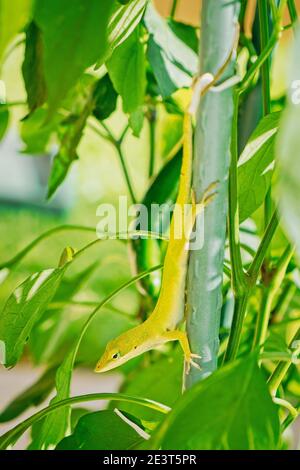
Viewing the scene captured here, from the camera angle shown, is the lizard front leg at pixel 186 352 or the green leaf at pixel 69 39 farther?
the lizard front leg at pixel 186 352

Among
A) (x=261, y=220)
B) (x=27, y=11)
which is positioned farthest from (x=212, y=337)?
(x=261, y=220)

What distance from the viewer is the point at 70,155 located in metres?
0.56

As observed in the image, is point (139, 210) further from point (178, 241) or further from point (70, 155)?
point (178, 241)

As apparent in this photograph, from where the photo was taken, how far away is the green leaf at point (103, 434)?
384 mm

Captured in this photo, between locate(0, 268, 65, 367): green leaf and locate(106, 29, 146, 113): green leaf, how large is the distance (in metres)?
0.13

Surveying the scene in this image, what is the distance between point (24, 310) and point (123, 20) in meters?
0.16

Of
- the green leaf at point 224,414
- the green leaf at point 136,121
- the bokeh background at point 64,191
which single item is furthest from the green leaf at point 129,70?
the bokeh background at point 64,191

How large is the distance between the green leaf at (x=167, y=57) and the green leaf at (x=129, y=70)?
0.02m

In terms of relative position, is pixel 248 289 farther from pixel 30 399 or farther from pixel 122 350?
pixel 30 399

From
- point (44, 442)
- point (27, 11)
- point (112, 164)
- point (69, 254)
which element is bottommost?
point (112, 164)

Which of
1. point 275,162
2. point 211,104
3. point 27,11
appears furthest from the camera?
point 275,162

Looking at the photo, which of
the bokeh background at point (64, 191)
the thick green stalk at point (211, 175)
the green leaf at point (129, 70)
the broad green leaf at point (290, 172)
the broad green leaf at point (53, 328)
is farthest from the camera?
the bokeh background at point (64, 191)

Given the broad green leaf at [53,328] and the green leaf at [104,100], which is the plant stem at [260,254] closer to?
the green leaf at [104,100]

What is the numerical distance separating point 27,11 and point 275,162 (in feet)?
0.76
